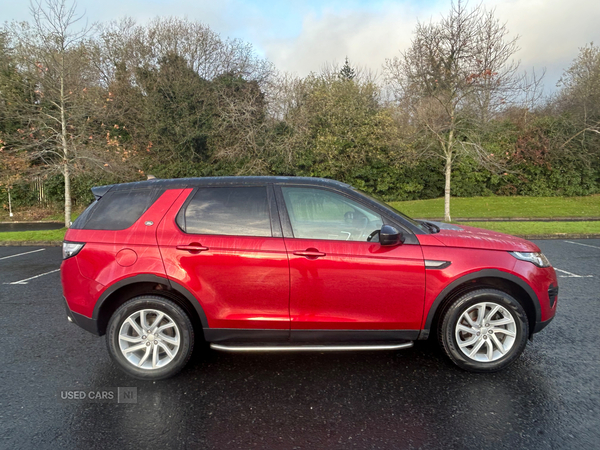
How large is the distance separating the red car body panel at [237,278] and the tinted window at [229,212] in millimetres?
105

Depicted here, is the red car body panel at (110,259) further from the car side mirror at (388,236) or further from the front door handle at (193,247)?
the car side mirror at (388,236)

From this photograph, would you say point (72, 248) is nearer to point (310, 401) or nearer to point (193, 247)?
point (193, 247)

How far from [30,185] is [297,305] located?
81.7 ft

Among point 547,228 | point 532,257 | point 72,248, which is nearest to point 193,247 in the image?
point 72,248

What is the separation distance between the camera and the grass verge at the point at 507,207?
1928 cm

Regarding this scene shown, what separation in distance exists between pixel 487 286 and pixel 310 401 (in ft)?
5.95

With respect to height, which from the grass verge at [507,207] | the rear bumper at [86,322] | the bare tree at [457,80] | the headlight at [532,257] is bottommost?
the rear bumper at [86,322]

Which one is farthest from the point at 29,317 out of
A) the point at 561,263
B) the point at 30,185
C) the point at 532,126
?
the point at 532,126

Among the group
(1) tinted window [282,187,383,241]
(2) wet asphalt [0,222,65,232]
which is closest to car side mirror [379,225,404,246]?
(1) tinted window [282,187,383,241]

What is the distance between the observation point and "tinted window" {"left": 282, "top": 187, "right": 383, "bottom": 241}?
3191 millimetres

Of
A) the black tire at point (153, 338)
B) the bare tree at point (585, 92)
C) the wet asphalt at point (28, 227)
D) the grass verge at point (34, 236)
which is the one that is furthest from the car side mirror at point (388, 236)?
Answer: the bare tree at point (585, 92)

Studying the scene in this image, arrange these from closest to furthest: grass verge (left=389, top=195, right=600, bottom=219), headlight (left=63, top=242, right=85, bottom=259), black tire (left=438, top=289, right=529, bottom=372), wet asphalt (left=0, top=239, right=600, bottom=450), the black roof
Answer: wet asphalt (left=0, top=239, right=600, bottom=450)
black tire (left=438, top=289, right=529, bottom=372)
headlight (left=63, top=242, right=85, bottom=259)
the black roof
grass verge (left=389, top=195, right=600, bottom=219)

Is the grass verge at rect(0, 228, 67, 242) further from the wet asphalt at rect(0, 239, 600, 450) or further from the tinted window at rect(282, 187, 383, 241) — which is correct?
the tinted window at rect(282, 187, 383, 241)

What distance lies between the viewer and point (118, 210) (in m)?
3.38
